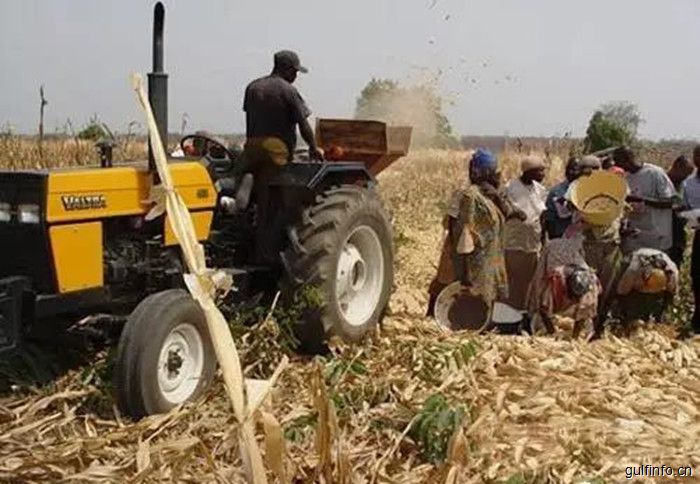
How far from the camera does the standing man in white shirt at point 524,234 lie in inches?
303

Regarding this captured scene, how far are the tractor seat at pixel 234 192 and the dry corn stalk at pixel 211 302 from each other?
363cm

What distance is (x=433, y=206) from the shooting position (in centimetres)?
1791

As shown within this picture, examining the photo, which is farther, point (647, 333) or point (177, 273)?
point (647, 333)

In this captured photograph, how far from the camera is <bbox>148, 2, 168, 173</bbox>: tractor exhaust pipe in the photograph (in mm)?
4551

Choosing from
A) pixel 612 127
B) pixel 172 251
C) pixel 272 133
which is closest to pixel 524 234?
pixel 272 133

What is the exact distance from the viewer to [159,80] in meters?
4.68

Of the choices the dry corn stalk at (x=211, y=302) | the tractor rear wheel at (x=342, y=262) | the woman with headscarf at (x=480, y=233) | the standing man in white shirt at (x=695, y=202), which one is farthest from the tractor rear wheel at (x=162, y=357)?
the standing man in white shirt at (x=695, y=202)

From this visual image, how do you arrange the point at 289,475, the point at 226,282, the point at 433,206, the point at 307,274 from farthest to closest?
the point at 433,206, the point at 307,274, the point at 289,475, the point at 226,282

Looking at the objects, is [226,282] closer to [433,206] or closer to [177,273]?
[177,273]

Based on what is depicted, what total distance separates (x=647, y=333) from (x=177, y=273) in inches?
139

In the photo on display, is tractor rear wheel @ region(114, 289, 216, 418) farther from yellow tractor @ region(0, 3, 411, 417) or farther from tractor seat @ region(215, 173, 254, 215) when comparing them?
tractor seat @ region(215, 173, 254, 215)

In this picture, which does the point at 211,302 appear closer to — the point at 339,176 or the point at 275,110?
the point at 275,110

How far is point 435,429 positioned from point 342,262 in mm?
2130

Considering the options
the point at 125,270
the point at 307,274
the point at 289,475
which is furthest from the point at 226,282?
the point at 307,274
